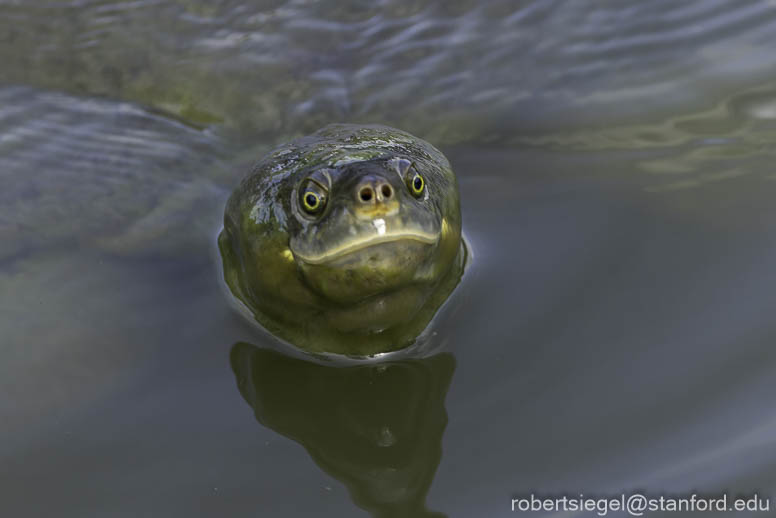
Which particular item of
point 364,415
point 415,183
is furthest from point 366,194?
point 364,415

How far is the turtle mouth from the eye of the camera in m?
1.98

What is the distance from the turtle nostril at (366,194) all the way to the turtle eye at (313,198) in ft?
0.56

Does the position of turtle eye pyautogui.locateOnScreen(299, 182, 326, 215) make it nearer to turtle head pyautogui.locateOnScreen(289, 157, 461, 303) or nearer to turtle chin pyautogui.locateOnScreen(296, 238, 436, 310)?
turtle head pyautogui.locateOnScreen(289, 157, 461, 303)

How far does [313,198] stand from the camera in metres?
2.10

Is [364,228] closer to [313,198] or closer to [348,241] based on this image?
[348,241]

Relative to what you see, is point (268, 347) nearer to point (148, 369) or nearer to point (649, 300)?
point (148, 369)

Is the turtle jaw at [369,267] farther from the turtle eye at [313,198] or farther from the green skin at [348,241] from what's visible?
the turtle eye at [313,198]

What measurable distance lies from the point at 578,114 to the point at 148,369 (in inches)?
75.8

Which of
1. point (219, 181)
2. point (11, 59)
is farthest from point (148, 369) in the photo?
point (11, 59)

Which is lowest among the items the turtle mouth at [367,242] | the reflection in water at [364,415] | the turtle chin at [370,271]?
the reflection in water at [364,415]

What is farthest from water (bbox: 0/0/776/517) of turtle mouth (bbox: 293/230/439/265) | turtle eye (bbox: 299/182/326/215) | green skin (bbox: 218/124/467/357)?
turtle eye (bbox: 299/182/326/215)

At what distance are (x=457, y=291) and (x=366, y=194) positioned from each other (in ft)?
2.08

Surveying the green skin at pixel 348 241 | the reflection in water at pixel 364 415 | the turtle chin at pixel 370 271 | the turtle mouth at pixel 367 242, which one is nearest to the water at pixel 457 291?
the reflection in water at pixel 364 415

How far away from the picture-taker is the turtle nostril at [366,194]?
195 centimetres
